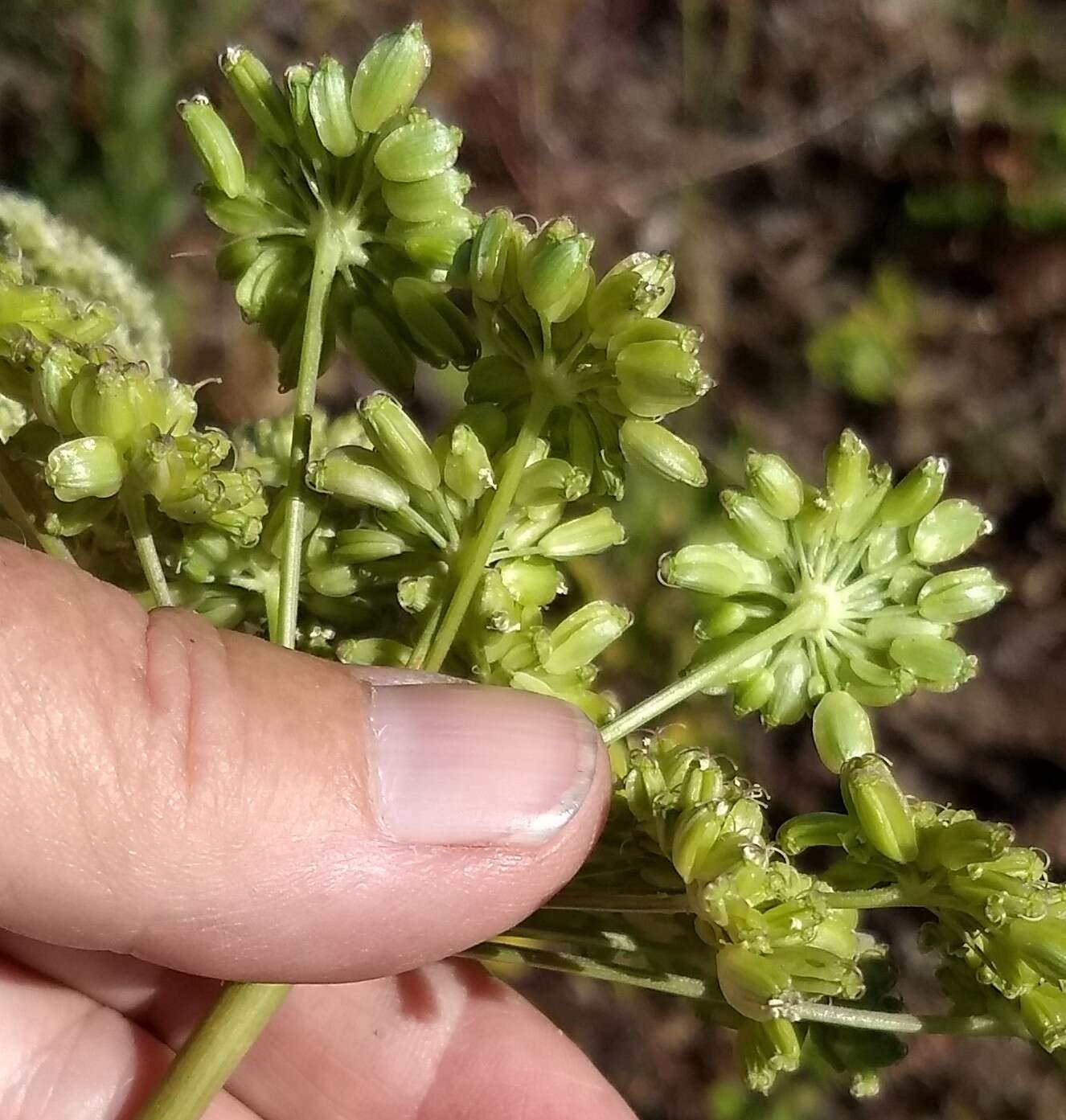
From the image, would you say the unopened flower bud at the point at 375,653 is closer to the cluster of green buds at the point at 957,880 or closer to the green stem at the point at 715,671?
the green stem at the point at 715,671

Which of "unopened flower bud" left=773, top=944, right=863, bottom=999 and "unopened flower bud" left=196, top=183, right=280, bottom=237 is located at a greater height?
"unopened flower bud" left=196, top=183, right=280, bottom=237

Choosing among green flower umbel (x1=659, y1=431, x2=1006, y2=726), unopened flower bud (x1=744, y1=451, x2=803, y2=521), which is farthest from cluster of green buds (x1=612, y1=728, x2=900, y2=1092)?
unopened flower bud (x1=744, y1=451, x2=803, y2=521)

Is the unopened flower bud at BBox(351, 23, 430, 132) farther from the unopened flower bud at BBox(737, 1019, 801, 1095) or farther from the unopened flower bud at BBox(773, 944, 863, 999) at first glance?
the unopened flower bud at BBox(737, 1019, 801, 1095)

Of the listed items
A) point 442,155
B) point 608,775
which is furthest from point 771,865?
point 442,155

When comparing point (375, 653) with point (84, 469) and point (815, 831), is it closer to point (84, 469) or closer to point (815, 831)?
point (84, 469)

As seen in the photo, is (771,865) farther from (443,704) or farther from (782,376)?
(782,376)

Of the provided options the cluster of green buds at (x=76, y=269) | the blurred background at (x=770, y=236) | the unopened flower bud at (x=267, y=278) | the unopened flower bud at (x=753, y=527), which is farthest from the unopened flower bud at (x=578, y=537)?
the blurred background at (x=770, y=236)
